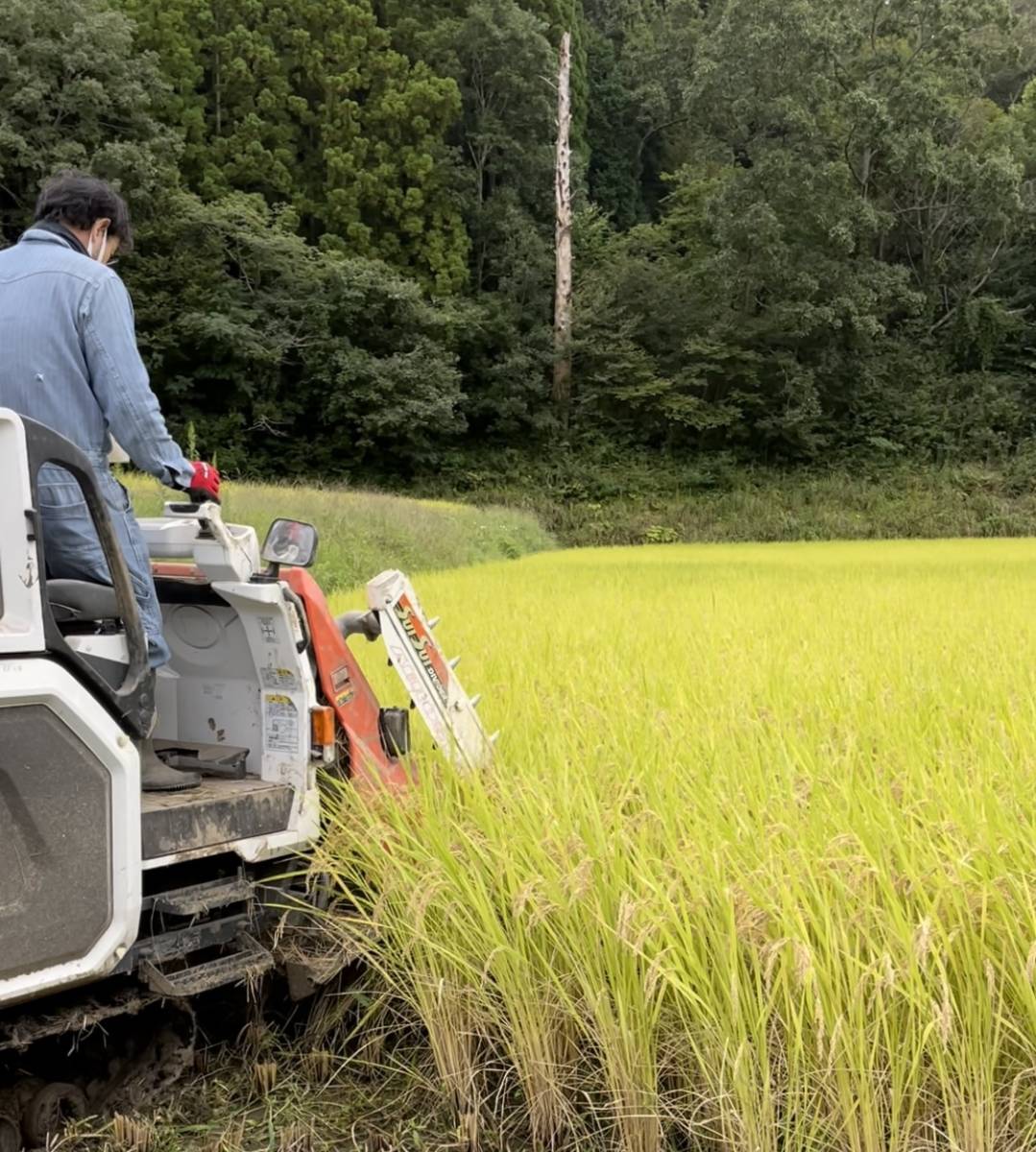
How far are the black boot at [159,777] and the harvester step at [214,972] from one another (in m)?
0.33

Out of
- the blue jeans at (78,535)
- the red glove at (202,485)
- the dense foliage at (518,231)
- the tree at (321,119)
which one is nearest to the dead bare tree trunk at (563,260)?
the dense foliage at (518,231)

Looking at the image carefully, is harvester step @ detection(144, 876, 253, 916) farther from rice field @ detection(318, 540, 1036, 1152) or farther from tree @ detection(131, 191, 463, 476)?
tree @ detection(131, 191, 463, 476)

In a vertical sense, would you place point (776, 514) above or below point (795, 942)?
below

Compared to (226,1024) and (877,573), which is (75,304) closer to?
(226,1024)

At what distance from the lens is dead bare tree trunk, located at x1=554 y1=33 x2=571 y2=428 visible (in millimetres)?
25656

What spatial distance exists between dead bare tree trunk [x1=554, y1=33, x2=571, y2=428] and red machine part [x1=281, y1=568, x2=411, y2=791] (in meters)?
23.4

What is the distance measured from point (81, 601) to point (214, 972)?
0.75 m

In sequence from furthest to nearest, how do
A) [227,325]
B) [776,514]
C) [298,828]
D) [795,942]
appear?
1. [776,514]
2. [227,325]
3. [298,828]
4. [795,942]

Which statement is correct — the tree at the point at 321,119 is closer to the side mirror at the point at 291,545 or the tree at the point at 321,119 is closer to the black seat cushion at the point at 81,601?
the side mirror at the point at 291,545

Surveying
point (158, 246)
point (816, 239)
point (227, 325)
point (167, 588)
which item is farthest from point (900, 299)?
point (167, 588)

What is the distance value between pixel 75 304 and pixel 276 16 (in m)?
27.0

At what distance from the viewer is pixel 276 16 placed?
82.5 feet

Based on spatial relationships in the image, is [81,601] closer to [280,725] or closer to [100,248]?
[280,725]

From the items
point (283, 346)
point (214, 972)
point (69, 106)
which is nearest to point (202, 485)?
point (214, 972)
